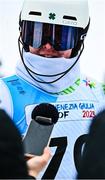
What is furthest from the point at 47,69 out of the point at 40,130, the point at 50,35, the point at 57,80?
the point at 40,130

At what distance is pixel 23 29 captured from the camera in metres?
4.09

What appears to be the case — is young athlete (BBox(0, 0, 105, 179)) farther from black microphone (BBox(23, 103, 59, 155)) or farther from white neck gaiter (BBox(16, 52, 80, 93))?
black microphone (BBox(23, 103, 59, 155))

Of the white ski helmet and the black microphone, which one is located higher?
the white ski helmet

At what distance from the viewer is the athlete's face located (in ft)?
13.1

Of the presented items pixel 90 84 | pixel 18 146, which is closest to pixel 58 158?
pixel 90 84

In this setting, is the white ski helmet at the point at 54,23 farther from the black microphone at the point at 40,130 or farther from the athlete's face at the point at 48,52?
the black microphone at the point at 40,130

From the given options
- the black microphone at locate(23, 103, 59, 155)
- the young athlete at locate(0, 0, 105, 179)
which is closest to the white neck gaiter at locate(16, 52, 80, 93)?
the young athlete at locate(0, 0, 105, 179)

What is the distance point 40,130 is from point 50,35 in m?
0.79

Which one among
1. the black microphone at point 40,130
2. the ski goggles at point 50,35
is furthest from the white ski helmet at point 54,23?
the black microphone at point 40,130

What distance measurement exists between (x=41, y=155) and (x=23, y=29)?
38.3 inches

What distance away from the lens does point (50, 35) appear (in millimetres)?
3988

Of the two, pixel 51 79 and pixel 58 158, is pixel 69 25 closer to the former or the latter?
pixel 51 79

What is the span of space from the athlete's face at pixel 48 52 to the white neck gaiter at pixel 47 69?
0.02 m

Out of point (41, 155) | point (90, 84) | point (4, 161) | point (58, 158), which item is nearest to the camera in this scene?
point (4, 161)
